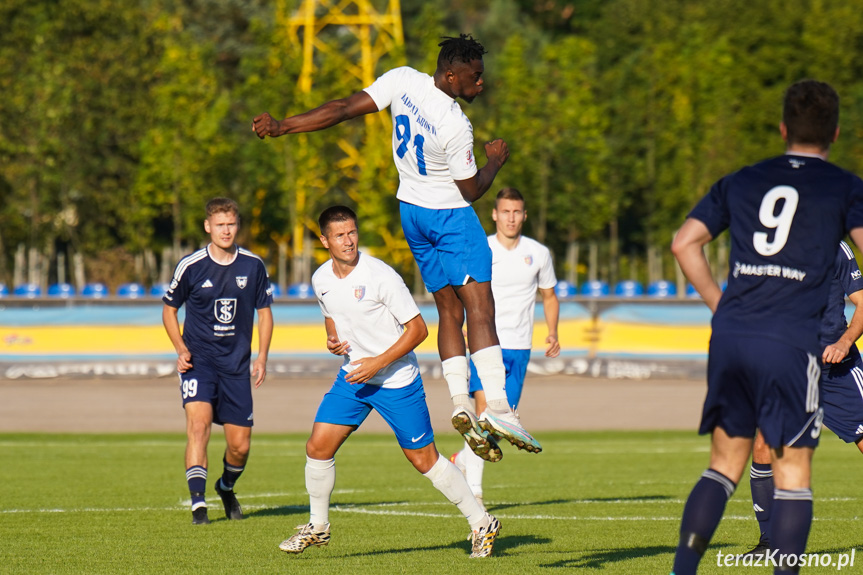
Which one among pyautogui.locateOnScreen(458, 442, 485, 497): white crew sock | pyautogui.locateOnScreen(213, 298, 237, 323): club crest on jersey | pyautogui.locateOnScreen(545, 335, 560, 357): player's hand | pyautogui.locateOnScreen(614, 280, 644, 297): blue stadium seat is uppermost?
pyautogui.locateOnScreen(213, 298, 237, 323): club crest on jersey

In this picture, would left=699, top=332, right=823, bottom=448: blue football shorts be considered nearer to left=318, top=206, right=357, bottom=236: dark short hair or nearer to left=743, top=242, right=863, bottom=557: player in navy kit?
left=743, top=242, right=863, bottom=557: player in navy kit

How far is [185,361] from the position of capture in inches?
410

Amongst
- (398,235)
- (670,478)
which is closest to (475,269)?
(670,478)

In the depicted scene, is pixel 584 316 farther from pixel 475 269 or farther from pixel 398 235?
pixel 398 235

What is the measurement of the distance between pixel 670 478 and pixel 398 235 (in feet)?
110

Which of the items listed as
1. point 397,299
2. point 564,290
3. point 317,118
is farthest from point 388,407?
point 564,290

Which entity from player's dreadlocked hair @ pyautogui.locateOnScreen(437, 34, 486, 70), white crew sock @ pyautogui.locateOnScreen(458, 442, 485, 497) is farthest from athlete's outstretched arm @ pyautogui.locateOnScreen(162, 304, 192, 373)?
player's dreadlocked hair @ pyautogui.locateOnScreen(437, 34, 486, 70)

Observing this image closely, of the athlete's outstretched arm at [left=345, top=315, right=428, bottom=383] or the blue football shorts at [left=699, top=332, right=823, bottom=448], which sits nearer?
the blue football shorts at [left=699, top=332, right=823, bottom=448]

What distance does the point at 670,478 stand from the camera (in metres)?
13.8

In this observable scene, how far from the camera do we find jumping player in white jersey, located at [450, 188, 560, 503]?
11406 mm

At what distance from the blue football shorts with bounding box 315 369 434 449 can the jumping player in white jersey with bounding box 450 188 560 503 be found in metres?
2.92

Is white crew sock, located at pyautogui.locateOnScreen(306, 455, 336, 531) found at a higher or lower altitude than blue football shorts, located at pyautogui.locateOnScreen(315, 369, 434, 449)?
lower

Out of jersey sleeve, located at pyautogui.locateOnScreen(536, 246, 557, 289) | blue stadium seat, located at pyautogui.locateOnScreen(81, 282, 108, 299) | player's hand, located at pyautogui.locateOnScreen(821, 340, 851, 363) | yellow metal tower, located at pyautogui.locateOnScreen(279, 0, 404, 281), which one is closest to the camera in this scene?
player's hand, located at pyautogui.locateOnScreen(821, 340, 851, 363)

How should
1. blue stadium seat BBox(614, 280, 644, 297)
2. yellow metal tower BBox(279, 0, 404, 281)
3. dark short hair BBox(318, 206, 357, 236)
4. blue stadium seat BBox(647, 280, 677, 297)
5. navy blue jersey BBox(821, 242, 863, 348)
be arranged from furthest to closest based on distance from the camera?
1. yellow metal tower BBox(279, 0, 404, 281)
2. blue stadium seat BBox(614, 280, 644, 297)
3. blue stadium seat BBox(647, 280, 677, 297)
4. navy blue jersey BBox(821, 242, 863, 348)
5. dark short hair BBox(318, 206, 357, 236)
